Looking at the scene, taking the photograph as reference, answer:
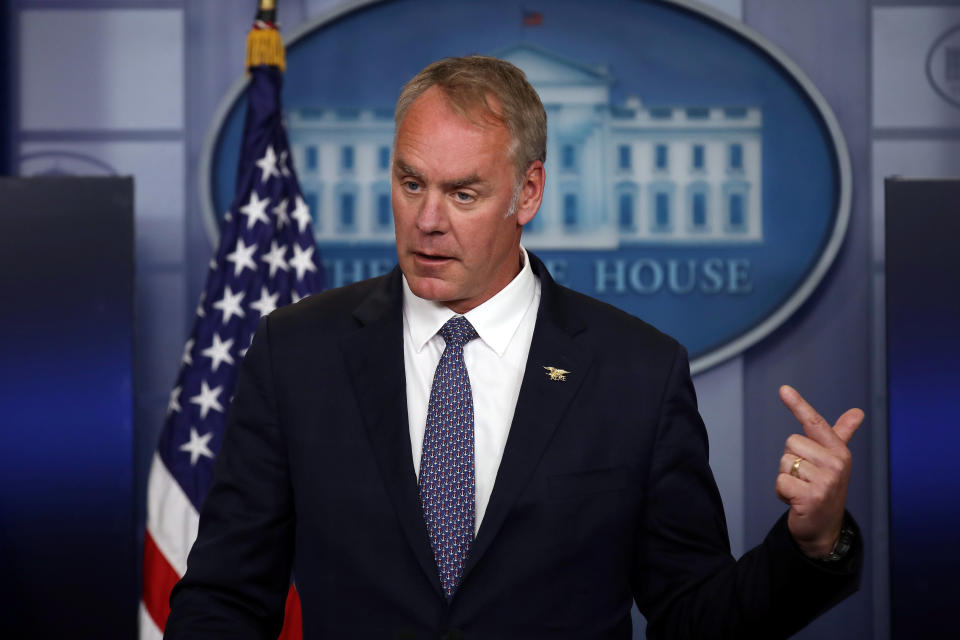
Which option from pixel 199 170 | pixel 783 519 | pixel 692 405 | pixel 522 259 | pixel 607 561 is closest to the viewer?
pixel 783 519

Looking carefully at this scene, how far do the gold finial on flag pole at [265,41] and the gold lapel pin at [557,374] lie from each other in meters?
1.82

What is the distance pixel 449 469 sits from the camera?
57.9 inches

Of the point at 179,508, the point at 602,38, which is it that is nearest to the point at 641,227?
the point at 602,38

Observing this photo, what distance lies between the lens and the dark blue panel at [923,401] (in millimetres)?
2766

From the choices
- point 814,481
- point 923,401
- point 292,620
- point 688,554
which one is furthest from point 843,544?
point 292,620

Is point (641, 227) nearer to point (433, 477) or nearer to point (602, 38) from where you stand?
point (602, 38)

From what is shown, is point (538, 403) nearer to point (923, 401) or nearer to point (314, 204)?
point (923, 401)

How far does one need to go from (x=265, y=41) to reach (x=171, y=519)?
140 cm

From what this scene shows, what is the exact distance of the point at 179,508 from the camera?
2863 mm

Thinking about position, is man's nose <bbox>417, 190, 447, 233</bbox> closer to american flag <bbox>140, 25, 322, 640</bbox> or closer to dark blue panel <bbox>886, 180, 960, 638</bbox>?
american flag <bbox>140, 25, 322, 640</bbox>

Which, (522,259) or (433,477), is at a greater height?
(522,259)

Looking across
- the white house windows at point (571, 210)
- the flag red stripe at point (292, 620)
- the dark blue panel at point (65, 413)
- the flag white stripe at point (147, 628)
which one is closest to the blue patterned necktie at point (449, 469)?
the flag red stripe at point (292, 620)

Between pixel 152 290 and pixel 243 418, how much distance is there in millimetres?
2019

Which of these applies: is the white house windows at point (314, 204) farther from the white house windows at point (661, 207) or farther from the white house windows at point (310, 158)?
the white house windows at point (661, 207)
